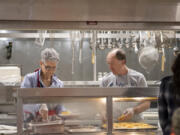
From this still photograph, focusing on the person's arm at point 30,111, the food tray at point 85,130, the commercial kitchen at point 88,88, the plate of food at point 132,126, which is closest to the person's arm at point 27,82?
the commercial kitchen at point 88,88

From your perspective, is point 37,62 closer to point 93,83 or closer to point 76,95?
point 93,83

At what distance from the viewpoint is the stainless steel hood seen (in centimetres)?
251

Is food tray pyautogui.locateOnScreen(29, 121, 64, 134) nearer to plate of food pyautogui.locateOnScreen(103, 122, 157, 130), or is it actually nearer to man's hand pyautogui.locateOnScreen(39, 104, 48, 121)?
man's hand pyautogui.locateOnScreen(39, 104, 48, 121)

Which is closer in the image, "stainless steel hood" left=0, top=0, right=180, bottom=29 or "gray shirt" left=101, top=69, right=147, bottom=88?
"stainless steel hood" left=0, top=0, right=180, bottom=29

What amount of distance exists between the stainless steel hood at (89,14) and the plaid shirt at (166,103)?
2.27ft

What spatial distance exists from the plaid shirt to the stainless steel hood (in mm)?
692

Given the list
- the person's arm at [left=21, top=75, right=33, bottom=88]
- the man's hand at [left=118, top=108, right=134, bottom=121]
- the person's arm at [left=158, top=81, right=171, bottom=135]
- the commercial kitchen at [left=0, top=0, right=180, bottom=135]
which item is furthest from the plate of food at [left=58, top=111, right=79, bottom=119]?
the person's arm at [left=21, top=75, right=33, bottom=88]

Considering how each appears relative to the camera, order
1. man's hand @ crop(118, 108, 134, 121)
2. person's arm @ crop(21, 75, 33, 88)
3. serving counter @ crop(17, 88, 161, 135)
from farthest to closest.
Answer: person's arm @ crop(21, 75, 33, 88) < man's hand @ crop(118, 108, 134, 121) < serving counter @ crop(17, 88, 161, 135)

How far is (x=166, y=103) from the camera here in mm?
2254

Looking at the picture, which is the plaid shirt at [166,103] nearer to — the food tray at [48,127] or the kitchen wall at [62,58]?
the food tray at [48,127]

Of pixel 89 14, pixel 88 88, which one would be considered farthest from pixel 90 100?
pixel 89 14

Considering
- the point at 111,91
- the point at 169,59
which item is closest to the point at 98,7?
the point at 111,91

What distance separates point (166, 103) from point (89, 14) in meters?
0.97

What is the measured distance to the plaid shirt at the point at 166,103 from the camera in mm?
2184
